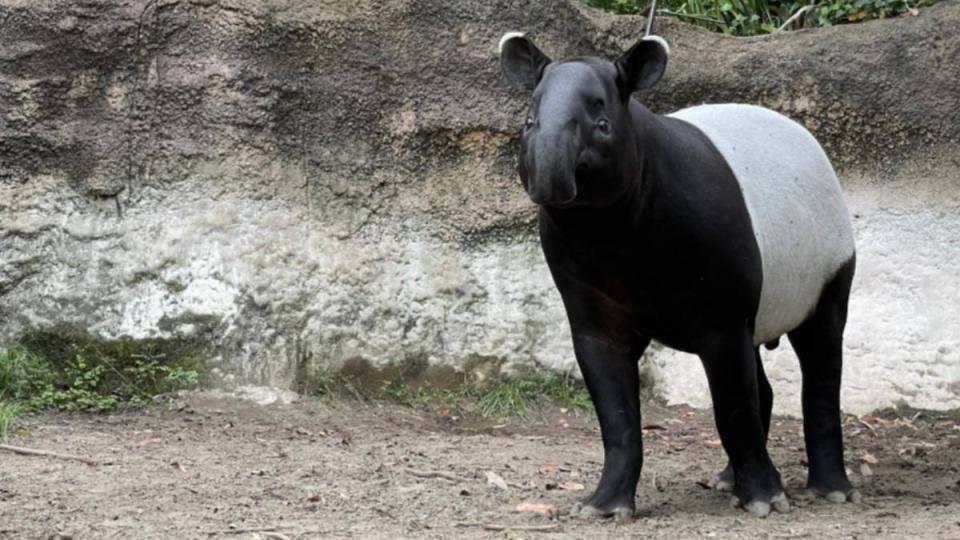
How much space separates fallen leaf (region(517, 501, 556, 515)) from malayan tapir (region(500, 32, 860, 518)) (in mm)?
219

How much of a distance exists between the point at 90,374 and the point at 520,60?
3462 mm

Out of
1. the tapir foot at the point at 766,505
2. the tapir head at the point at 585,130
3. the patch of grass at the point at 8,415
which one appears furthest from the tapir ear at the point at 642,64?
the patch of grass at the point at 8,415

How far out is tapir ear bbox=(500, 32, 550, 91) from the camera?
5566 millimetres

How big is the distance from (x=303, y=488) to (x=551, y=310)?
2718 millimetres

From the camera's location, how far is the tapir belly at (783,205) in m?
5.77

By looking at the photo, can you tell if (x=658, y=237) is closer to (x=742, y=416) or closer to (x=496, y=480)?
(x=742, y=416)

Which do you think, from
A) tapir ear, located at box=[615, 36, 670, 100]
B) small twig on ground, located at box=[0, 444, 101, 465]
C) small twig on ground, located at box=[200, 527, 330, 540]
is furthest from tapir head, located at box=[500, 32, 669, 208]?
small twig on ground, located at box=[0, 444, 101, 465]

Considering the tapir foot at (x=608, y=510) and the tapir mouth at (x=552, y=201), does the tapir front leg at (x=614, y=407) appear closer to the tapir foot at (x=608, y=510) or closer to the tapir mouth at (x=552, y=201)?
the tapir foot at (x=608, y=510)

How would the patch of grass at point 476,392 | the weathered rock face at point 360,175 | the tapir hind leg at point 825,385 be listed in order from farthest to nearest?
the patch of grass at point 476,392
the weathered rock face at point 360,175
the tapir hind leg at point 825,385

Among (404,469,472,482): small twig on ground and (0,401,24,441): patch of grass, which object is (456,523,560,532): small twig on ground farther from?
(0,401,24,441): patch of grass

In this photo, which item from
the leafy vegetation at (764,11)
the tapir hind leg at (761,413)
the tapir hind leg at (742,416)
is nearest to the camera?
the tapir hind leg at (742,416)

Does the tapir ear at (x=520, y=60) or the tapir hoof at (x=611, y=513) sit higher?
the tapir ear at (x=520, y=60)

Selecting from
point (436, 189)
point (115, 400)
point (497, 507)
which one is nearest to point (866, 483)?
point (497, 507)

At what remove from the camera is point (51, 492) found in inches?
235
